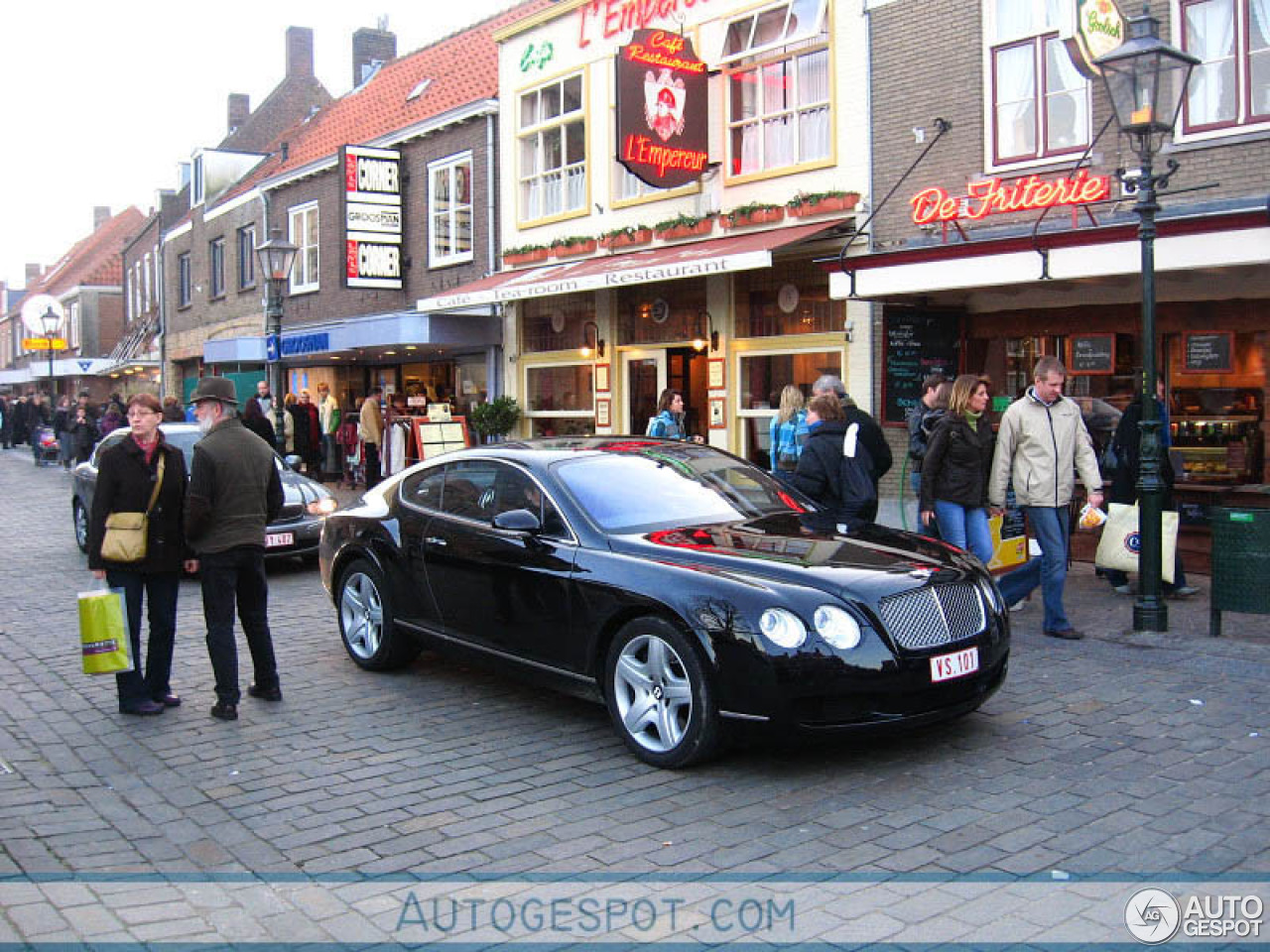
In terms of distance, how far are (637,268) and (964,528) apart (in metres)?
6.66

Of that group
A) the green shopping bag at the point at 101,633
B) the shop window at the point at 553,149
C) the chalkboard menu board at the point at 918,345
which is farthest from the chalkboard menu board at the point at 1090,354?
the green shopping bag at the point at 101,633

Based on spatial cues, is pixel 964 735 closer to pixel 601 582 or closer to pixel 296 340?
pixel 601 582

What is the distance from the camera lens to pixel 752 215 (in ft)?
46.8

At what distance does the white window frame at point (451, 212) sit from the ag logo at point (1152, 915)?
57.0 feet

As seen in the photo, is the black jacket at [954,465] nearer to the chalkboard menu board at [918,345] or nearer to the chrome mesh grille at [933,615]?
the chrome mesh grille at [933,615]

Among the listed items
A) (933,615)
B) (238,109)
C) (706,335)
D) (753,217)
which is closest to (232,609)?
(933,615)

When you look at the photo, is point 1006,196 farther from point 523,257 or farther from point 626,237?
point 523,257

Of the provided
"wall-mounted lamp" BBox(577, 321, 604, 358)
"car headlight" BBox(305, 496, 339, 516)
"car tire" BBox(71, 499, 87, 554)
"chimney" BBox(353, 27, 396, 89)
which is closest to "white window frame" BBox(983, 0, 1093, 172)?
"wall-mounted lamp" BBox(577, 321, 604, 358)

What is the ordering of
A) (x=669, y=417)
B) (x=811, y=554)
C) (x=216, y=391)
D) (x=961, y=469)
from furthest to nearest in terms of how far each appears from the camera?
(x=669, y=417), (x=961, y=469), (x=216, y=391), (x=811, y=554)

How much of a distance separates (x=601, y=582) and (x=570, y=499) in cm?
67

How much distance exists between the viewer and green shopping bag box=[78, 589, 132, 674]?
611 cm

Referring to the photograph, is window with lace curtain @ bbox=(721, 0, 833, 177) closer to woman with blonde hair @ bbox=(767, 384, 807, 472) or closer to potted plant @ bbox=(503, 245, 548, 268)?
woman with blonde hair @ bbox=(767, 384, 807, 472)

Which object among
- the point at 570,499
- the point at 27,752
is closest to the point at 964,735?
the point at 570,499

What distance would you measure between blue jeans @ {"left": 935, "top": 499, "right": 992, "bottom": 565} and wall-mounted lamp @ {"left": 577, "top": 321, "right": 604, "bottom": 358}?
950 centimetres
